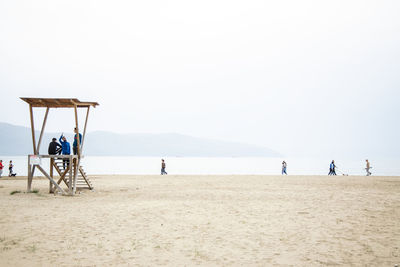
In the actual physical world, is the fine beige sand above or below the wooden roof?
below

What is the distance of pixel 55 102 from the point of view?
49.1 ft

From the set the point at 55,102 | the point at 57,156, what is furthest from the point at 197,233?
the point at 55,102

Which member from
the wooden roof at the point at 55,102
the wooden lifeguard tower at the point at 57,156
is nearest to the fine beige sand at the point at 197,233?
the wooden lifeguard tower at the point at 57,156

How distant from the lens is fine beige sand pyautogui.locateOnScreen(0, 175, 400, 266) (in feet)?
20.6

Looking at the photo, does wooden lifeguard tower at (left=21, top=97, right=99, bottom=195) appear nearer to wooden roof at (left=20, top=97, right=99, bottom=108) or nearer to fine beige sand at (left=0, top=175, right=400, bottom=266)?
wooden roof at (left=20, top=97, right=99, bottom=108)

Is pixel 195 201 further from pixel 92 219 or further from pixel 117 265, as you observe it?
pixel 117 265

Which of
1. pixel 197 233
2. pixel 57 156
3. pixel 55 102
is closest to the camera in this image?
pixel 197 233

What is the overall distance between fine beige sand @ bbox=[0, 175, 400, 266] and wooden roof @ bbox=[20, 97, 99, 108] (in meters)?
4.73

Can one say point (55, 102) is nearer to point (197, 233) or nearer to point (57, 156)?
point (57, 156)

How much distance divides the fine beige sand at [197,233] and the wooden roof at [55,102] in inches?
186

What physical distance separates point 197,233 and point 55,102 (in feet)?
34.9

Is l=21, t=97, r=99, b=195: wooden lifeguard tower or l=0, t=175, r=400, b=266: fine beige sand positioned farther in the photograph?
l=21, t=97, r=99, b=195: wooden lifeguard tower

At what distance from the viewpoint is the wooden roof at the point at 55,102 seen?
14531mm

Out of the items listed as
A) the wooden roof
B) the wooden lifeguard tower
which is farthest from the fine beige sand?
the wooden roof
